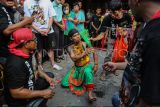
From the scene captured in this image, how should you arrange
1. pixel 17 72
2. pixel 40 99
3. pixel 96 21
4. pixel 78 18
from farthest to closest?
pixel 96 21, pixel 78 18, pixel 40 99, pixel 17 72

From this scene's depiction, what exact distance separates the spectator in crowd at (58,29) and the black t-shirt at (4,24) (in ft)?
8.82

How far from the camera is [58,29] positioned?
705 cm

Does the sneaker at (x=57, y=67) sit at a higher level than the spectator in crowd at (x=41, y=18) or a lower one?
lower

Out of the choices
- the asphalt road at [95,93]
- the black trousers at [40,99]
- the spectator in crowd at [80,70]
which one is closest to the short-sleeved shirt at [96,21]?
the asphalt road at [95,93]

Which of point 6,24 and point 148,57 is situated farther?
point 6,24

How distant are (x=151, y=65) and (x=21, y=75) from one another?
93.0 inches

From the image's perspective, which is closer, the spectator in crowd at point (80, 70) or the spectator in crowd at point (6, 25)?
the spectator in crowd at point (6, 25)

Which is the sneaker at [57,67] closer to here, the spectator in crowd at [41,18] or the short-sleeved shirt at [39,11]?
the spectator in crowd at [41,18]

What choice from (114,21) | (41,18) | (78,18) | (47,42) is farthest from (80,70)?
(78,18)

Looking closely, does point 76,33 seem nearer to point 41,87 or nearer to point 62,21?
point 41,87

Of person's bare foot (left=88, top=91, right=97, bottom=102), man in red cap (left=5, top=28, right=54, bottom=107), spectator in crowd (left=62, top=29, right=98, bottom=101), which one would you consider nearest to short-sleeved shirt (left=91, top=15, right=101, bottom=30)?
spectator in crowd (left=62, top=29, right=98, bottom=101)

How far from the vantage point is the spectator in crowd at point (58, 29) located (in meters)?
6.99

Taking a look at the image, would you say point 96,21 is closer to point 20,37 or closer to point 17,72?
point 20,37

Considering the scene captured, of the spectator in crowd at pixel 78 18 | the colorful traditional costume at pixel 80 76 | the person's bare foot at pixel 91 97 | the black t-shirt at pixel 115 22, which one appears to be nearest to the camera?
the person's bare foot at pixel 91 97
